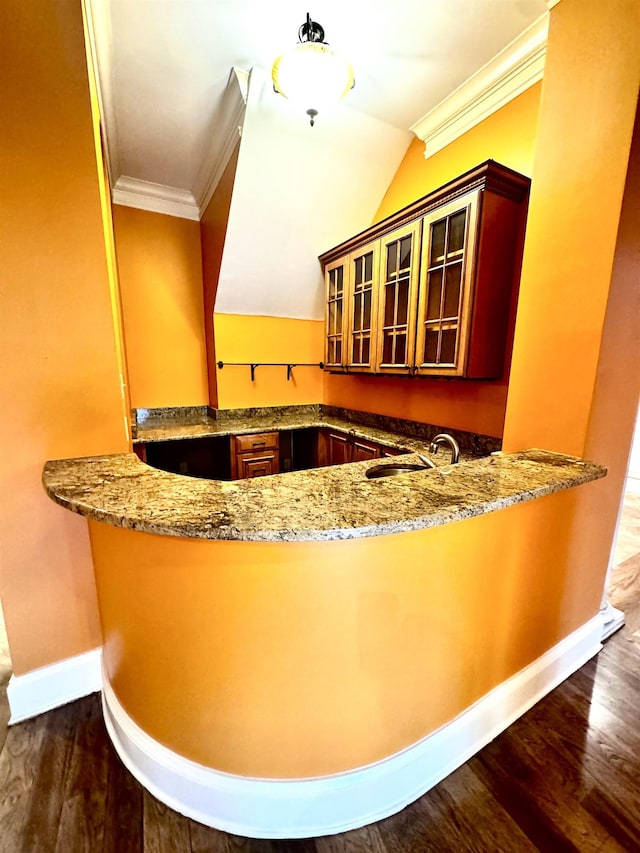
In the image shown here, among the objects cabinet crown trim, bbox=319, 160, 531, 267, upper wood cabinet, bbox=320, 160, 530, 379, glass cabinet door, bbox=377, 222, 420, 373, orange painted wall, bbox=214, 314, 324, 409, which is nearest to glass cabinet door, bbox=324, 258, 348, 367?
upper wood cabinet, bbox=320, 160, 530, 379

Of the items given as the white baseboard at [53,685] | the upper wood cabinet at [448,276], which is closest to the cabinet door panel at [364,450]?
the upper wood cabinet at [448,276]

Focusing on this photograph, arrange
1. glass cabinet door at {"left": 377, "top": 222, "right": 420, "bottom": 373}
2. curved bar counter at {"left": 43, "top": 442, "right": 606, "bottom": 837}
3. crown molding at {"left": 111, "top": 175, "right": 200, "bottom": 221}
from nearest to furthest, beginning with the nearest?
curved bar counter at {"left": 43, "top": 442, "right": 606, "bottom": 837}
glass cabinet door at {"left": 377, "top": 222, "right": 420, "bottom": 373}
crown molding at {"left": 111, "top": 175, "right": 200, "bottom": 221}

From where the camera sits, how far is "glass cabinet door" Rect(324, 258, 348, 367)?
2863 mm

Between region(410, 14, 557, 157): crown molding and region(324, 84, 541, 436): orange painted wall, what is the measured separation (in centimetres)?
5

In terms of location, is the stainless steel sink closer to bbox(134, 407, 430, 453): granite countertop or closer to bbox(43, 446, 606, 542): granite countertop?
bbox(43, 446, 606, 542): granite countertop

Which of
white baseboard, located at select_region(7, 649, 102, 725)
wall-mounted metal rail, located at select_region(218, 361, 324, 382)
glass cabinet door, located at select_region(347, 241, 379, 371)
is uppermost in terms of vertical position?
glass cabinet door, located at select_region(347, 241, 379, 371)

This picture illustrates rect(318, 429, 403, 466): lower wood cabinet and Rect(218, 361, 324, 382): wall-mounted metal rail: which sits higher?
Rect(218, 361, 324, 382): wall-mounted metal rail

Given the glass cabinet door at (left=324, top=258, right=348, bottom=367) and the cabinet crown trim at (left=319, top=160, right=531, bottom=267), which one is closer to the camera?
the cabinet crown trim at (left=319, top=160, right=531, bottom=267)

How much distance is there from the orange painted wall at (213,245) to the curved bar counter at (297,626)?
2.15m

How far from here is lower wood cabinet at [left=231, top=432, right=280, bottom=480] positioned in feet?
9.70

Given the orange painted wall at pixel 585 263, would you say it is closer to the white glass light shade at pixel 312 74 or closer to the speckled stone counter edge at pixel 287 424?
the speckled stone counter edge at pixel 287 424

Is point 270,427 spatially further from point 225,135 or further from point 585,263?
point 585,263

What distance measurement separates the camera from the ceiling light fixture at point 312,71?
142 centimetres

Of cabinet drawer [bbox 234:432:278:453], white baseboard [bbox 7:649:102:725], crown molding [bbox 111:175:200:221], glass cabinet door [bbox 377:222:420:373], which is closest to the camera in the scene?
white baseboard [bbox 7:649:102:725]
